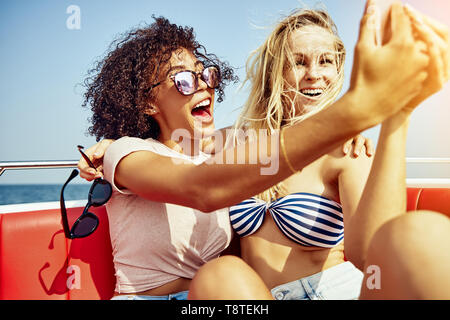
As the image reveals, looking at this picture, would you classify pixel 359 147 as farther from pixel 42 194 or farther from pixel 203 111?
pixel 42 194

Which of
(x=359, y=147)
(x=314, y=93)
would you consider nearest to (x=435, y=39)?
(x=359, y=147)

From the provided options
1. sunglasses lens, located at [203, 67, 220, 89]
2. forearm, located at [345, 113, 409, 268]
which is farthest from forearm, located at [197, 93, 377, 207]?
sunglasses lens, located at [203, 67, 220, 89]

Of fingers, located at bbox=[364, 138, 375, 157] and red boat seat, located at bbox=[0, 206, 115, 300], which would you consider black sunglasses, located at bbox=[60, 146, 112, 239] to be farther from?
fingers, located at bbox=[364, 138, 375, 157]

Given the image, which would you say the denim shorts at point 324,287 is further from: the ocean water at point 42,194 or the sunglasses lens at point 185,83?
the ocean water at point 42,194

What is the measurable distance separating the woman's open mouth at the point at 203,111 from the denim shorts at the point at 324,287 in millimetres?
943

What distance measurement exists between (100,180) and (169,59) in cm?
74

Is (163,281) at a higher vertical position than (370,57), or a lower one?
lower

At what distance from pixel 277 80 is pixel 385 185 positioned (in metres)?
0.98

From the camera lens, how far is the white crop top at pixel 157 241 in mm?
1739

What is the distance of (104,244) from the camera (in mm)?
2248

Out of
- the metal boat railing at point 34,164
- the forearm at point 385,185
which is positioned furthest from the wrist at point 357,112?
the metal boat railing at point 34,164
